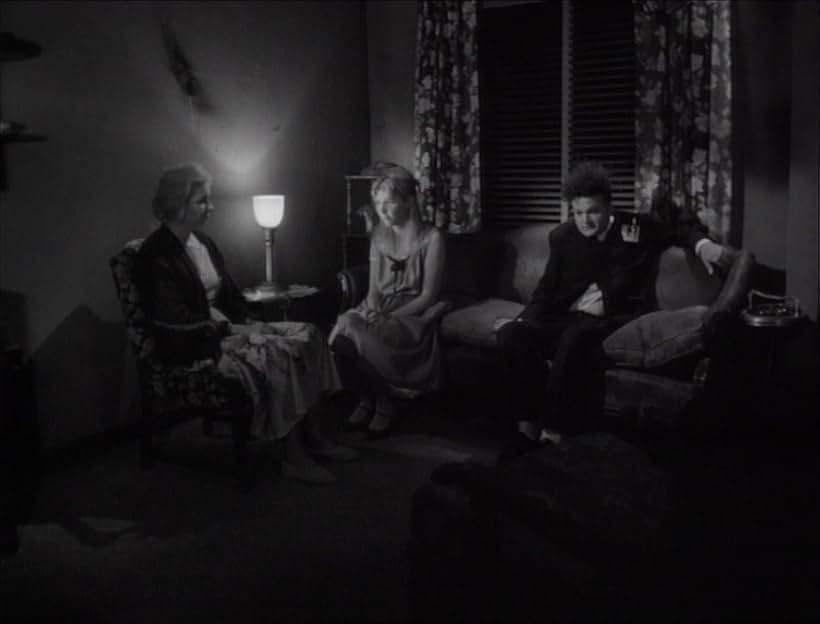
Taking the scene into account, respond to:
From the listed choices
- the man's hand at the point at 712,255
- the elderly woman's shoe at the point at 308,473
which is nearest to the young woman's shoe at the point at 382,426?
the elderly woman's shoe at the point at 308,473

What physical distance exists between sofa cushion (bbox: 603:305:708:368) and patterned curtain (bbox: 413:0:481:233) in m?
1.75

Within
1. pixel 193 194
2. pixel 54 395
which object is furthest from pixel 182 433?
pixel 193 194

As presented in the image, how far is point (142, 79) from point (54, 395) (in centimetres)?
159

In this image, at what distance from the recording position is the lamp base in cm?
488

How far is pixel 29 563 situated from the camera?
3.18 metres

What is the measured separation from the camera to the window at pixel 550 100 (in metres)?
5.23

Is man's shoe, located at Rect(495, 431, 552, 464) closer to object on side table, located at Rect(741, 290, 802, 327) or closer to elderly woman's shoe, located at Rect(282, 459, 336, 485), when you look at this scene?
elderly woman's shoe, located at Rect(282, 459, 336, 485)

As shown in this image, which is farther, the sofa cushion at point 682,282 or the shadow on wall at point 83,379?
the sofa cushion at point 682,282

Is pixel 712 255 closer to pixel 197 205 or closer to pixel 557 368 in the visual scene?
pixel 557 368

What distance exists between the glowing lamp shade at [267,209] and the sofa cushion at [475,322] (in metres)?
1.06

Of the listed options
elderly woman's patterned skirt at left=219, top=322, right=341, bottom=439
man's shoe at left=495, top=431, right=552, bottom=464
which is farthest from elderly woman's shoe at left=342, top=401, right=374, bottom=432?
man's shoe at left=495, top=431, right=552, bottom=464

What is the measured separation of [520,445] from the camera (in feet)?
13.8

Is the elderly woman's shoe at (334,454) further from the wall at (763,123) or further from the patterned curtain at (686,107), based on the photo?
the wall at (763,123)

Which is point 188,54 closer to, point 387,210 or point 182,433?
point 387,210
